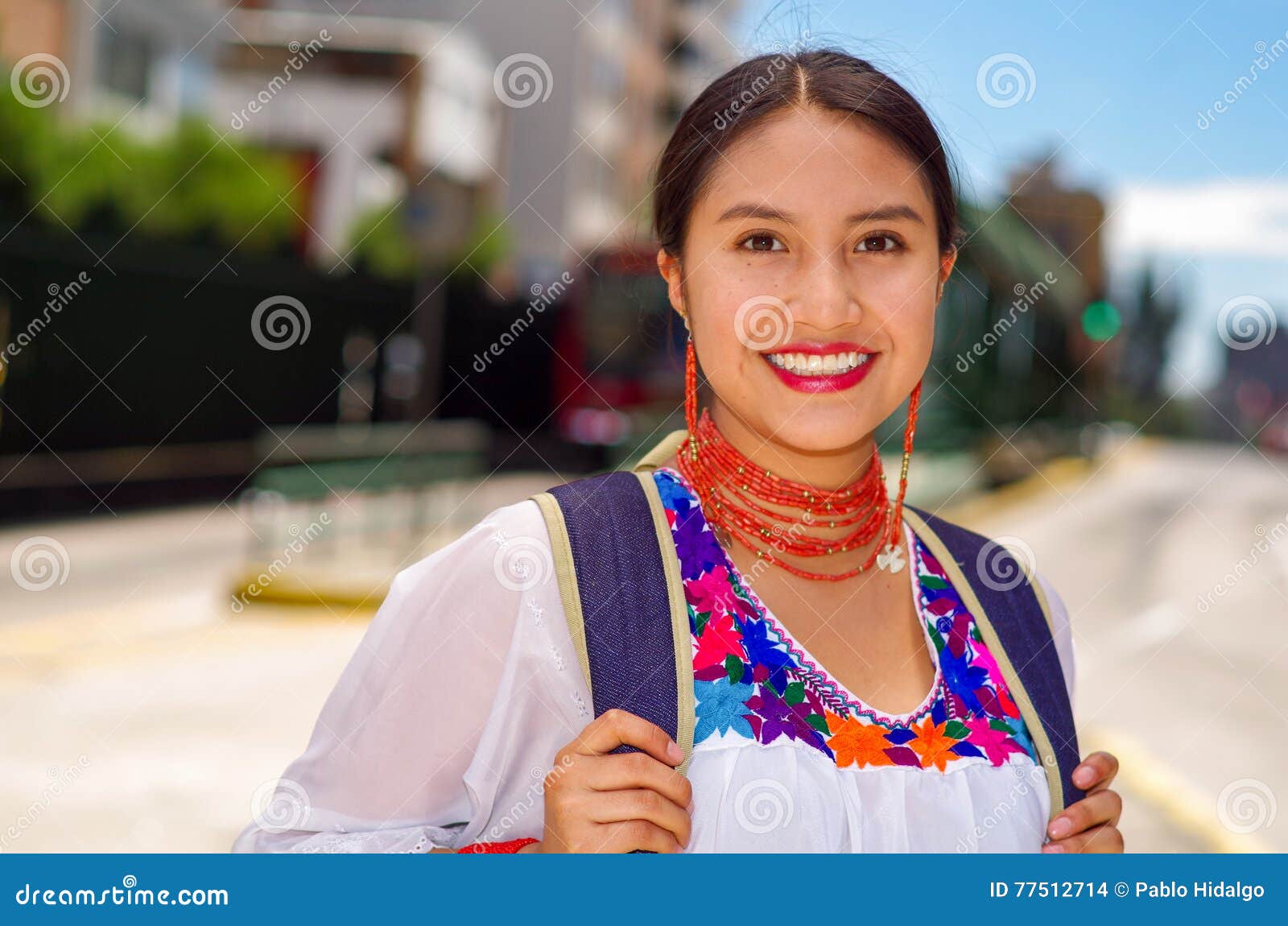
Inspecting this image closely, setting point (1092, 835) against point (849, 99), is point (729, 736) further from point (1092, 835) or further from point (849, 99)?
point (849, 99)

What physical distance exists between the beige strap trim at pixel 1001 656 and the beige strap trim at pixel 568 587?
0.61m

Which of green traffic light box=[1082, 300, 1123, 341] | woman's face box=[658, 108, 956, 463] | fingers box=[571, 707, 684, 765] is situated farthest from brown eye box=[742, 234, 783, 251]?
green traffic light box=[1082, 300, 1123, 341]

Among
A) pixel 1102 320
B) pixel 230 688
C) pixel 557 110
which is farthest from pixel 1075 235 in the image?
pixel 230 688

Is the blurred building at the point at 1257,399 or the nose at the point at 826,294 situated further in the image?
the blurred building at the point at 1257,399

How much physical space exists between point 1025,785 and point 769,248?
30.5 inches

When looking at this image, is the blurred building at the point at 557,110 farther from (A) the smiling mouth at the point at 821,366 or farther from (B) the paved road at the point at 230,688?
(A) the smiling mouth at the point at 821,366

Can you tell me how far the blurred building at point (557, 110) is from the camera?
34375mm

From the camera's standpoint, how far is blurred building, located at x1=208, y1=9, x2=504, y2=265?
29141mm

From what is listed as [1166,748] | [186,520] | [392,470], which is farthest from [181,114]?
[1166,748]

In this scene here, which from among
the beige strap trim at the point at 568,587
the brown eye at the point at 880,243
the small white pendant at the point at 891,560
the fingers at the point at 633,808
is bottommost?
the fingers at the point at 633,808

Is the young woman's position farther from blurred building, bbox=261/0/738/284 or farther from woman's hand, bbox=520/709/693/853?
blurred building, bbox=261/0/738/284

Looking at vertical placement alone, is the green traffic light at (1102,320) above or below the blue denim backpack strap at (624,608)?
above
